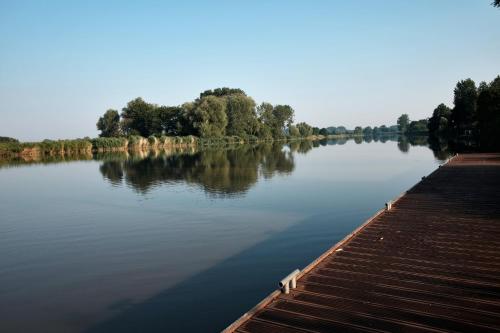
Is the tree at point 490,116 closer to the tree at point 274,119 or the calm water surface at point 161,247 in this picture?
the calm water surface at point 161,247

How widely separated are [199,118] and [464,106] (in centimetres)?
5803

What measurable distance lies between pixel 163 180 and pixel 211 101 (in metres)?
63.8

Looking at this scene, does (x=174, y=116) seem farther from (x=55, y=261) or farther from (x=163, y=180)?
(x=55, y=261)

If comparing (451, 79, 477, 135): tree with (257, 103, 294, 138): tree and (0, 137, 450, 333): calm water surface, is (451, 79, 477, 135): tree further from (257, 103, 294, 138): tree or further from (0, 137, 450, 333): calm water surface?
(0, 137, 450, 333): calm water surface

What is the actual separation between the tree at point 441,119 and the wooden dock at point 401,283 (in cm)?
9856

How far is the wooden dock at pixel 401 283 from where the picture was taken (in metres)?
5.45

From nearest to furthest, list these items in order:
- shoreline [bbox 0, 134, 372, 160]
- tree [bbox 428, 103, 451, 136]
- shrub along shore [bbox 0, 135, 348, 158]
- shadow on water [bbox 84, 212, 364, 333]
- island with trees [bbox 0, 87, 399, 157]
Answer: shadow on water [bbox 84, 212, 364, 333] → shoreline [bbox 0, 134, 372, 160] → shrub along shore [bbox 0, 135, 348, 158] → island with trees [bbox 0, 87, 399, 157] → tree [bbox 428, 103, 451, 136]

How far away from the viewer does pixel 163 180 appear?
2841 cm

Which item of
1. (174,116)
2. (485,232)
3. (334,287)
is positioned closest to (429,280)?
(334,287)

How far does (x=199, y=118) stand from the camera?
90312mm

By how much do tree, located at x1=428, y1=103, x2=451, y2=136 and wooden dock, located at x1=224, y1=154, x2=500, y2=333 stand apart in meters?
98.6

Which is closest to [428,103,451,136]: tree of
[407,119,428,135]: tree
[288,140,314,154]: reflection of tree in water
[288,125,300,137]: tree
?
[288,140,314,154]: reflection of tree in water

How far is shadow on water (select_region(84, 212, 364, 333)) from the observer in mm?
7273

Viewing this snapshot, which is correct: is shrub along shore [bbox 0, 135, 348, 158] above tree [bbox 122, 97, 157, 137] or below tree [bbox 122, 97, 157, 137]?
below
